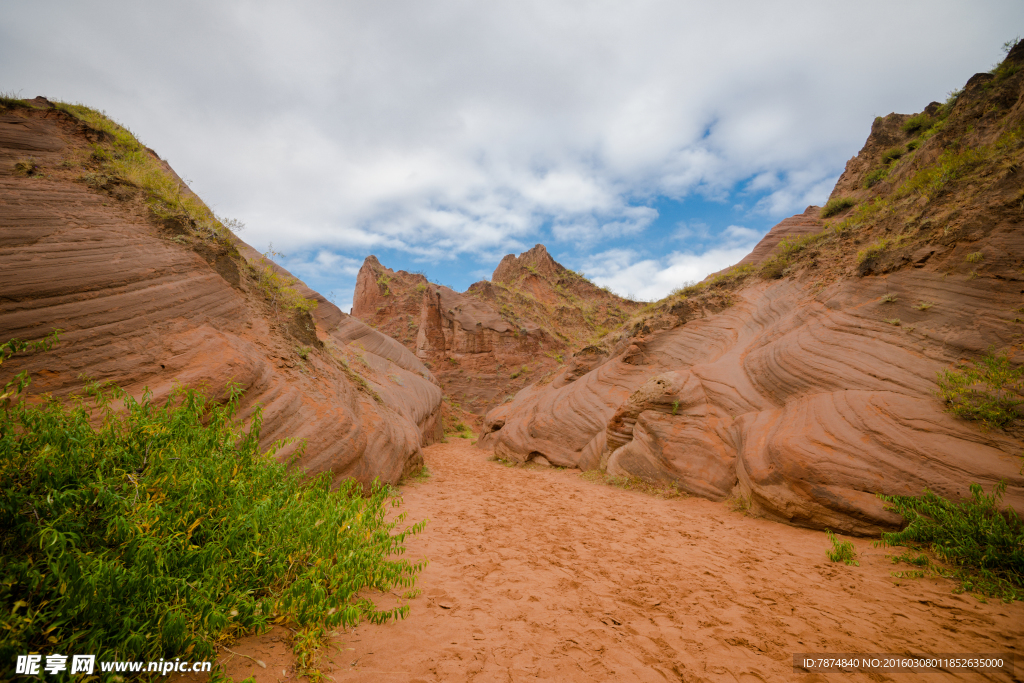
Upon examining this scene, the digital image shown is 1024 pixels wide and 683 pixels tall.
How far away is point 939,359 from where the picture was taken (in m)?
6.41

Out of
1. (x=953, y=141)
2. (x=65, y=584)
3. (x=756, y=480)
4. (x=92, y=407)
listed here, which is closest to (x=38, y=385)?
(x=92, y=407)

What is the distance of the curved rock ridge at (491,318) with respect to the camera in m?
27.8

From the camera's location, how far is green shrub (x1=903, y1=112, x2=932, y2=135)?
12.5 meters

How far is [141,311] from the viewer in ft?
18.3

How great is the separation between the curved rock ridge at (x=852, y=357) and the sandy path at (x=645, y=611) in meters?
1.25

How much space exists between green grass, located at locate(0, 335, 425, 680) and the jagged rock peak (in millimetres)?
35164

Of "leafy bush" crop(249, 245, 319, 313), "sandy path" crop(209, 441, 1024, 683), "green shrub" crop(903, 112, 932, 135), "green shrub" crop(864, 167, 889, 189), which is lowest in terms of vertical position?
"sandy path" crop(209, 441, 1024, 683)

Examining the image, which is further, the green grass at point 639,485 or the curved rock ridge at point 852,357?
the green grass at point 639,485

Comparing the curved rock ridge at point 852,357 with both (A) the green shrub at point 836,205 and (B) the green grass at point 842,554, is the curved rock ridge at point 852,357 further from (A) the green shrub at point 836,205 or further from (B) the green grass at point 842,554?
(B) the green grass at point 842,554

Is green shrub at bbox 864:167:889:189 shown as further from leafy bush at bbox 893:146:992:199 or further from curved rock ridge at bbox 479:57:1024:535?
leafy bush at bbox 893:146:992:199

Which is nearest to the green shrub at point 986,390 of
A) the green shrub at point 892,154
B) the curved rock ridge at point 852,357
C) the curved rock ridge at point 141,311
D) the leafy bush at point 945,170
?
the curved rock ridge at point 852,357

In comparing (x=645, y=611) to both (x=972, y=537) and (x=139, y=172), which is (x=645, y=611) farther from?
(x=139, y=172)

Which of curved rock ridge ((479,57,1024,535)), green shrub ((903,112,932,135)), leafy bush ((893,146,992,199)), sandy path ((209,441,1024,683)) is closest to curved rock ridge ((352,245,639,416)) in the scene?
curved rock ridge ((479,57,1024,535))

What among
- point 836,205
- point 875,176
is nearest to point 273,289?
point 836,205
